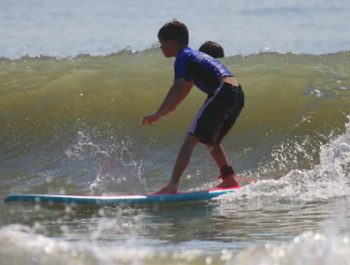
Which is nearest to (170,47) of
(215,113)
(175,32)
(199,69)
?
(175,32)

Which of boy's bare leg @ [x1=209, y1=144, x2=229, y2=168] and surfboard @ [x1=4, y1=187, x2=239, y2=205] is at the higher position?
boy's bare leg @ [x1=209, y1=144, x2=229, y2=168]

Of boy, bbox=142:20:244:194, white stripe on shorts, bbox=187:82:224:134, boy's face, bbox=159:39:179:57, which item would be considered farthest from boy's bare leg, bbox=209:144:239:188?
boy's face, bbox=159:39:179:57

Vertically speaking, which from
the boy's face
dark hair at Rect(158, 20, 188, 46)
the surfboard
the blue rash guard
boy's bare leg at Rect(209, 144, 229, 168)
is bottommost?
the surfboard

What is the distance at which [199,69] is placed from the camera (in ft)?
28.0

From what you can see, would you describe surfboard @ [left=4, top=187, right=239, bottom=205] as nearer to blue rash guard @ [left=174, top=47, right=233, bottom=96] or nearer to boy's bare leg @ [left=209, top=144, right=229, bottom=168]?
boy's bare leg @ [left=209, top=144, right=229, bottom=168]

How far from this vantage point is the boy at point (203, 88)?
8.41 meters

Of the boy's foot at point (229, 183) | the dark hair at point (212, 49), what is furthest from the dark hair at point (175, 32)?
the boy's foot at point (229, 183)

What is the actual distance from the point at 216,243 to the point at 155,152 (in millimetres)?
5530

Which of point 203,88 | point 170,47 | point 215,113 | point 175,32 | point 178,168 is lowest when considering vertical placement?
point 178,168

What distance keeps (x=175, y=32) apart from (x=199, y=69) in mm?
376

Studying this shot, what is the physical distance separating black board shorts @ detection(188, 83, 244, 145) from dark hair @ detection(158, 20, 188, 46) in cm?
52

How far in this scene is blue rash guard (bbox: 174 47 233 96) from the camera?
851 cm

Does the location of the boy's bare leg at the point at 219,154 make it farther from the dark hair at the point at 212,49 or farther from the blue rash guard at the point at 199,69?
the dark hair at the point at 212,49

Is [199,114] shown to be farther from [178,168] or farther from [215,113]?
[178,168]
